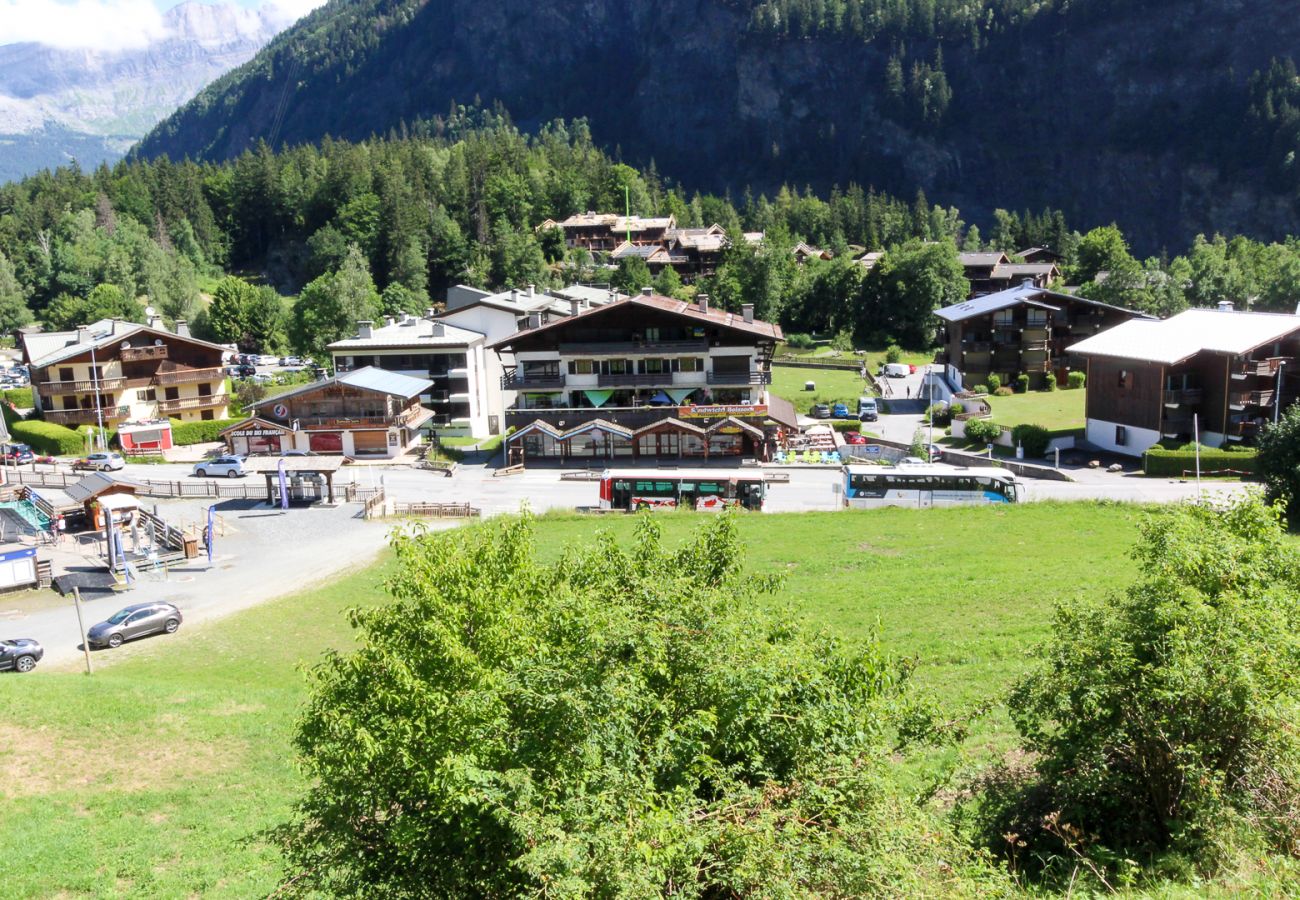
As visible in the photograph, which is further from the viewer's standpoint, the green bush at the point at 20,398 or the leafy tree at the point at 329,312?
the leafy tree at the point at 329,312

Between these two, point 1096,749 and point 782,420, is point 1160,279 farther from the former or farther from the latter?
point 1096,749

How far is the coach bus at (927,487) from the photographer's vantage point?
46.6 meters

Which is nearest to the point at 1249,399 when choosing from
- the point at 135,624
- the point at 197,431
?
the point at 135,624

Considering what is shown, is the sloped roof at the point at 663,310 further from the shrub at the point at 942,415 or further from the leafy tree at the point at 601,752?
the leafy tree at the point at 601,752

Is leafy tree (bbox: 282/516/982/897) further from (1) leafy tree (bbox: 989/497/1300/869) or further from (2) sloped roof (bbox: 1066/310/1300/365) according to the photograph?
(2) sloped roof (bbox: 1066/310/1300/365)

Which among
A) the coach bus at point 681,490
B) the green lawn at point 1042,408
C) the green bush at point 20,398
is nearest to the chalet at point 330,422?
the coach bus at point 681,490

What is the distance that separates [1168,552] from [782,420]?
46539 millimetres

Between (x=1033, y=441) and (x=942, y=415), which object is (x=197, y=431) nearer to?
(x=942, y=415)

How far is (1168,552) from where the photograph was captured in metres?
14.5

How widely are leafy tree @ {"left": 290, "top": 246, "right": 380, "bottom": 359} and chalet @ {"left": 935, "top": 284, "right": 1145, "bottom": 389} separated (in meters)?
52.7

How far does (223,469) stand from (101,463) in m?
8.45

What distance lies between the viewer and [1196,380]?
57.6 m

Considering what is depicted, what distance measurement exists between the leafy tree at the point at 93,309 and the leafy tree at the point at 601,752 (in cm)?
10599

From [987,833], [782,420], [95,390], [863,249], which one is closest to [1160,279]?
[863,249]
